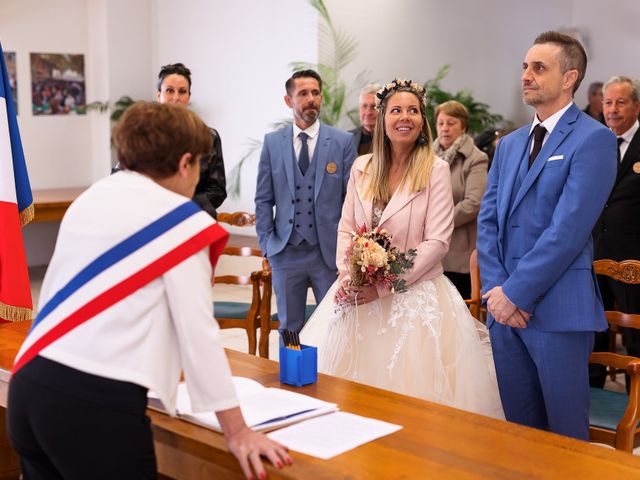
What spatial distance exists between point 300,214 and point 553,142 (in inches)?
72.3

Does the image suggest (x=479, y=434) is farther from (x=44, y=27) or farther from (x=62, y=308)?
(x=44, y=27)

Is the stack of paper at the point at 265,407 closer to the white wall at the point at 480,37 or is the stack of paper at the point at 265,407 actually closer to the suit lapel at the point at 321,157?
the suit lapel at the point at 321,157

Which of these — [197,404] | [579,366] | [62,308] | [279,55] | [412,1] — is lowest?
[579,366]

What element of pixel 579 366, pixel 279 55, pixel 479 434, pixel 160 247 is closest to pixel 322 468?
pixel 479 434

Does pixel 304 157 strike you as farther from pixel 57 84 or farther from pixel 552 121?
pixel 57 84

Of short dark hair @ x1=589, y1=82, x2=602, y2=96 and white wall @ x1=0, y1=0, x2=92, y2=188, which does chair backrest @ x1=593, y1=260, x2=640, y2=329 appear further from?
white wall @ x1=0, y1=0, x2=92, y2=188

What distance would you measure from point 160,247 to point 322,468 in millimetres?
649

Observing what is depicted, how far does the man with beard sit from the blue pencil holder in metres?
2.01

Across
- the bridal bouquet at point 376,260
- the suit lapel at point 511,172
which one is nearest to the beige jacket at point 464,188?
the bridal bouquet at point 376,260

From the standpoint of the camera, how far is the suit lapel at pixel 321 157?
4789mm

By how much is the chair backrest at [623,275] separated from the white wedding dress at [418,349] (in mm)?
562

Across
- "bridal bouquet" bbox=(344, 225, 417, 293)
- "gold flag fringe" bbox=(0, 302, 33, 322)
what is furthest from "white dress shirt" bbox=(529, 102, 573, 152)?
"gold flag fringe" bbox=(0, 302, 33, 322)

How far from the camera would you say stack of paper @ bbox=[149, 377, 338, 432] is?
7.59 ft

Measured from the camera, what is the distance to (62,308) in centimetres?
189
